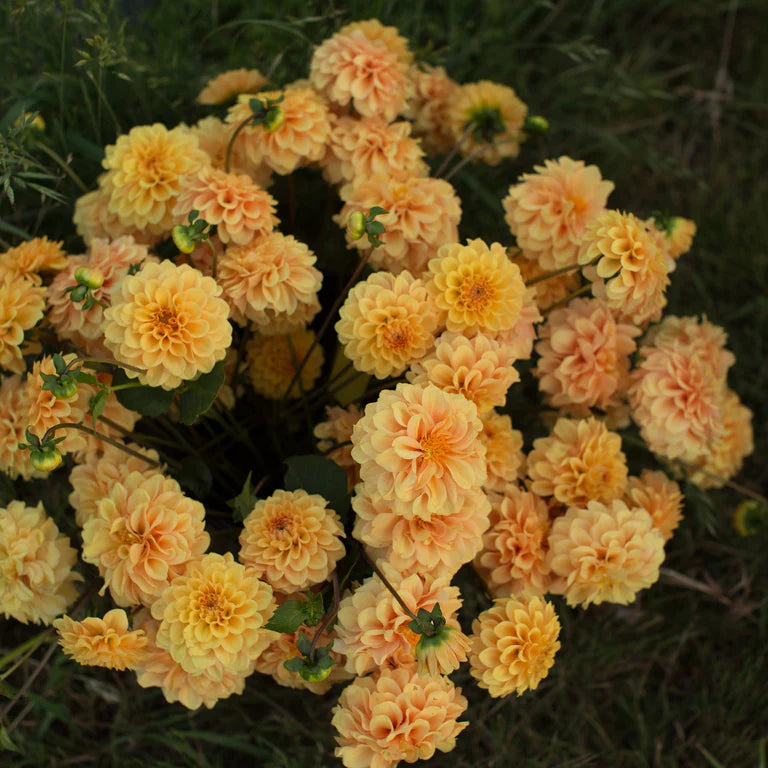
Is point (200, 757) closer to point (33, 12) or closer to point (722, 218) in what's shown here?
point (33, 12)

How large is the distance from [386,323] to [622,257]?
1.25 feet

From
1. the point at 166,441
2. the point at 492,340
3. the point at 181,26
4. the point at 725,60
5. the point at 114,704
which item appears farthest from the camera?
the point at 725,60

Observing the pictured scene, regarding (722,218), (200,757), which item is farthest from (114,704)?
(722,218)

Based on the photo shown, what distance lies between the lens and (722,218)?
237 centimetres

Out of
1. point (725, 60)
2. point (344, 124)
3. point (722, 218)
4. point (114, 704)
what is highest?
point (344, 124)

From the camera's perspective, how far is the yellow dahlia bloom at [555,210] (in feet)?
4.56

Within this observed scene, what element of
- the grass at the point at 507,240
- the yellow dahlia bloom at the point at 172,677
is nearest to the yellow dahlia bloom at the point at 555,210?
the grass at the point at 507,240

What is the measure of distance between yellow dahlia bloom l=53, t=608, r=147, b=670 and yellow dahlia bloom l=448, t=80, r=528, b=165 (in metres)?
1.13

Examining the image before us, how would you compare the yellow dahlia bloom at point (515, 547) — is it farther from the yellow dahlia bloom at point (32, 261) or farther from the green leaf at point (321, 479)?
the yellow dahlia bloom at point (32, 261)

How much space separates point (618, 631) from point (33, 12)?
1.88 meters

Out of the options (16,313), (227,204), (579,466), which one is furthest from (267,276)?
(579,466)

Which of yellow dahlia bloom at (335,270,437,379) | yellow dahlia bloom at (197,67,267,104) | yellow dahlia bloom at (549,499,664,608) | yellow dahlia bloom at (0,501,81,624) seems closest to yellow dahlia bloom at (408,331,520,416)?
yellow dahlia bloom at (335,270,437,379)

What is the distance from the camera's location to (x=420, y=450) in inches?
41.6

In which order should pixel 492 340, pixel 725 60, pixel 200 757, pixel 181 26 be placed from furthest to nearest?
pixel 725 60
pixel 181 26
pixel 200 757
pixel 492 340
